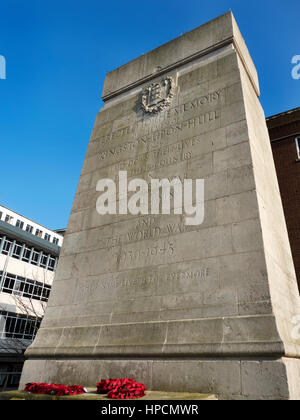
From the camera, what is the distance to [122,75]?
1636 cm

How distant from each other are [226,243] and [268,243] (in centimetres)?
116

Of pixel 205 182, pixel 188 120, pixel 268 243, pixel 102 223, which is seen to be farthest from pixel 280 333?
pixel 188 120

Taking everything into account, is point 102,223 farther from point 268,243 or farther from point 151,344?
point 268,243

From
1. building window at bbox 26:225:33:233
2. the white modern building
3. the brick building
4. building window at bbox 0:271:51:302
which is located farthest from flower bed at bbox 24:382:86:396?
building window at bbox 26:225:33:233

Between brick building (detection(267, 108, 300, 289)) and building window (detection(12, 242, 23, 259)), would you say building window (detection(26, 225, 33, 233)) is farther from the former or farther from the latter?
brick building (detection(267, 108, 300, 289))

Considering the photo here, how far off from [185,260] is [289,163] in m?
13.5

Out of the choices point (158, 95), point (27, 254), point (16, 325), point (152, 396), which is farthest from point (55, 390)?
point (27, 254)

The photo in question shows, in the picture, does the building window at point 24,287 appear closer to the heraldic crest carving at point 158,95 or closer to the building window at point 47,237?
the building window at point 47,237

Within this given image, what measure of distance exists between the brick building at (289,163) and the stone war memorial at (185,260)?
235 inches

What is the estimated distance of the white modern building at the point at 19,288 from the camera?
1452 inches

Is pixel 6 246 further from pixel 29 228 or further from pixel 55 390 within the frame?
pixel 55 390

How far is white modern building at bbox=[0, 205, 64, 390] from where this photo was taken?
36.9 m

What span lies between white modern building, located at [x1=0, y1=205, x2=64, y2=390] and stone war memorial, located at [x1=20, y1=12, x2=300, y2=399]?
84.6 feet

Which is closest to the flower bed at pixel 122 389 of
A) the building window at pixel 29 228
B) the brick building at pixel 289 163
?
the brick building at pixel 289 163
